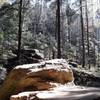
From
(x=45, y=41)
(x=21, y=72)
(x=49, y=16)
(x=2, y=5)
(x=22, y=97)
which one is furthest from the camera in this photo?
(x=49, y=16)

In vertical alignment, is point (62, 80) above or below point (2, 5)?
below

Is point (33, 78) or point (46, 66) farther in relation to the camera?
point (46, 66)

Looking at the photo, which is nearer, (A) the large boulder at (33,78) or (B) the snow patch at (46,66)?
(A) the large boulder at (33,78)

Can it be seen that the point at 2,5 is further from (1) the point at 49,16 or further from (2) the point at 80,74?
(1) the point at 49,16

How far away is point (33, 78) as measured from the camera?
10.2 m

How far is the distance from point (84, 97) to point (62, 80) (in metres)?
3.86

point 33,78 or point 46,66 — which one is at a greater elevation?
point 46,66

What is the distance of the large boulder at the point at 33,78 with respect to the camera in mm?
10203

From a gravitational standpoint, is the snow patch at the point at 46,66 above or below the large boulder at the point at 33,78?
above

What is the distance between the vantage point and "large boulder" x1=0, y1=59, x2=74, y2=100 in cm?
1020

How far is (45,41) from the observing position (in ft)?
147

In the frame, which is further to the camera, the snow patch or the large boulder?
the snow patch

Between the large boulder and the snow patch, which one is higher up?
the snow patch

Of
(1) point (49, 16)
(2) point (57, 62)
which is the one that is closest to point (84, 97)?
(2) point (57, 62)
